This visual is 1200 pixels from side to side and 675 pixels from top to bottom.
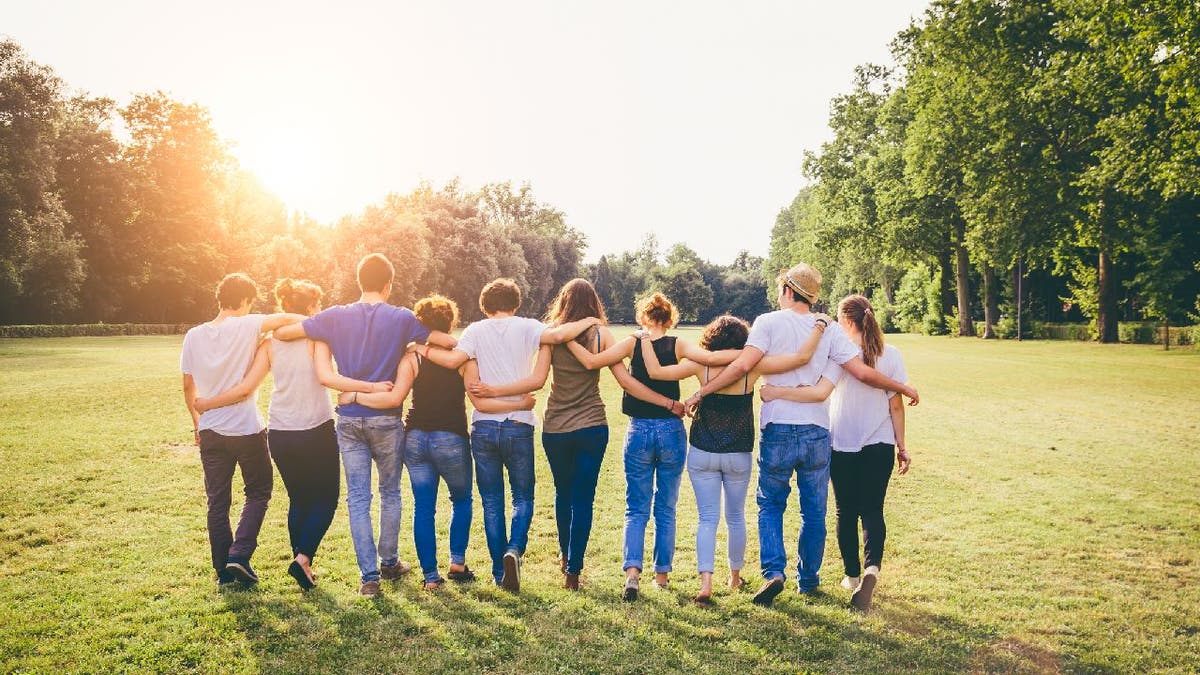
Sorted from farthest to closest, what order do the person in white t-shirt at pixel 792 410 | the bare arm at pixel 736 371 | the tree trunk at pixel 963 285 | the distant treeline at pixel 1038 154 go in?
1. the tree trunk at pixel 963 285
2. the distant treeline at pixel 1038 154
3. the person in white t-shirt at pixel 792 410
4. the bare arm at pixel 736 371

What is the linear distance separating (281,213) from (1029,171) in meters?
58.7

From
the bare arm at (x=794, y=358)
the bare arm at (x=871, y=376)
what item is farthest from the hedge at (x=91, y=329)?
the bare arm at (x=871, y=376)

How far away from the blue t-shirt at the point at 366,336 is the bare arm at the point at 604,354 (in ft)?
3.41

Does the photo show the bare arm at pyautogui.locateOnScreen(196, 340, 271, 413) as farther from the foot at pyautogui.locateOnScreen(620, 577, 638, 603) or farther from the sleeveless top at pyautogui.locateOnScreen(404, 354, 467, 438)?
the foot at pyautogui.locateOnScreen(620, 577, 638, 603)

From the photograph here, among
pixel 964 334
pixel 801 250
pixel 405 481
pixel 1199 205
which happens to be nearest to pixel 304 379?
pixel 405 481

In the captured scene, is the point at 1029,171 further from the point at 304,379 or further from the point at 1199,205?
the point at 304,379

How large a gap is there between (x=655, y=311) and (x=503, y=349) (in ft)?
3.51

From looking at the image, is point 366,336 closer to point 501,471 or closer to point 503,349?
point 503,349

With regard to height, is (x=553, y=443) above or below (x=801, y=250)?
below

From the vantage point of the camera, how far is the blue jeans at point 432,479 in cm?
538

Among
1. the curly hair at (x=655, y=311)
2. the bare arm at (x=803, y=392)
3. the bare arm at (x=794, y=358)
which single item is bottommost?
the bare arm at (x=803, y=392)

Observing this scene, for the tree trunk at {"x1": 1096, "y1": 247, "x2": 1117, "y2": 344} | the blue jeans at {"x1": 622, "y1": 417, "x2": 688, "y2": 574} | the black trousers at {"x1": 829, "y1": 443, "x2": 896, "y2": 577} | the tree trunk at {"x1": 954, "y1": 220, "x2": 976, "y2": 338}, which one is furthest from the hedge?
the tree trunk at {"x1": 1096, "y1": 247, "x2": 1117, "y2": 344}

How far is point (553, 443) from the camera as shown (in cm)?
539

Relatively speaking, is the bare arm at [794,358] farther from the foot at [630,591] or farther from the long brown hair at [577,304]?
the foot at [630,591]
